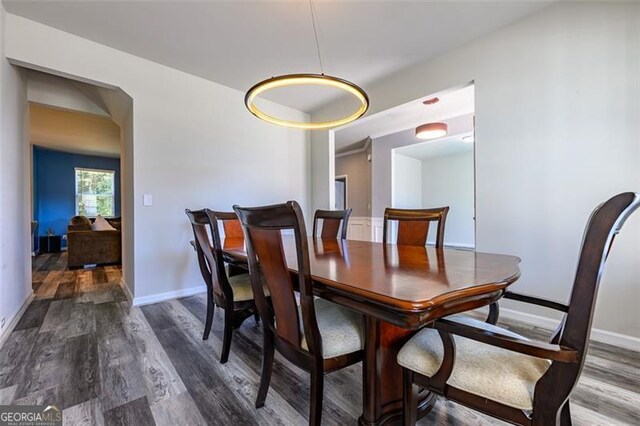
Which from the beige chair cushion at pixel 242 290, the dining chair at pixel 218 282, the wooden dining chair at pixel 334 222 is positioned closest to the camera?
the dining chair at pixel 218 282

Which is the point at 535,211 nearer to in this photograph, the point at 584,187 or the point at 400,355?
the point at 584,187

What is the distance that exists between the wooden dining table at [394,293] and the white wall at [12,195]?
246 cm

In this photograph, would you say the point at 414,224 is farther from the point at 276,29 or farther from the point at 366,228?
the point at 366,228

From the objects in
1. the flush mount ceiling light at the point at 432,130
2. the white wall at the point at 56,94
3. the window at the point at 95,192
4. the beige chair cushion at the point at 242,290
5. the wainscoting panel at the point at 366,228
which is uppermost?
the white wall at the point at 56,94

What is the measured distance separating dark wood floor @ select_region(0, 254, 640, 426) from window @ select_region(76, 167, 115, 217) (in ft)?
21.5

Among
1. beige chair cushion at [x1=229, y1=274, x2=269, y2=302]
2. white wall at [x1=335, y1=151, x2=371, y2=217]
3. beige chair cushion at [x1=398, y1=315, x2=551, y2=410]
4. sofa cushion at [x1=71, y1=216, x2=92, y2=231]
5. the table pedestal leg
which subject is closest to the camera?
beige chair cushion at [x1=398, y1=315, x2=551, y2=410]

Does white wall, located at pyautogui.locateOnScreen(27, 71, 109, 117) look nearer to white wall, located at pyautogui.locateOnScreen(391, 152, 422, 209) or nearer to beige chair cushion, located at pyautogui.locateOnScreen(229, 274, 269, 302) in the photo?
beige chair cushion, located at pyautogui.locateOnScreen(229, 274, 269, 302)

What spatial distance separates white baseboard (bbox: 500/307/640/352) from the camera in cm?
199

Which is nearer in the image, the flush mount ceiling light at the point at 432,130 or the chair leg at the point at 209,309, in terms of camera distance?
the chair leg at the point at 209,309

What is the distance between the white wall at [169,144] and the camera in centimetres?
263

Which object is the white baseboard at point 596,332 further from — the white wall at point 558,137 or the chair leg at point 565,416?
the chair leg at point 565,416

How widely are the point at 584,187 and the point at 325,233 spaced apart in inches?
Answer: 82.4

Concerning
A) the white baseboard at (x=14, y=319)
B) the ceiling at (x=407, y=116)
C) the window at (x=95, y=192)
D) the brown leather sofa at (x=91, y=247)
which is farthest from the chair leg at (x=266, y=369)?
the window at (x=95, y=192)

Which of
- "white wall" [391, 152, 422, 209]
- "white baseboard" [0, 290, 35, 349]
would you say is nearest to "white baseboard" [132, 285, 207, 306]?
"white baseboard" [0, 290, 35, 349]
